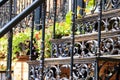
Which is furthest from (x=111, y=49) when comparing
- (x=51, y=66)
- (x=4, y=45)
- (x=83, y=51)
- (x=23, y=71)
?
(x=4, y=45)

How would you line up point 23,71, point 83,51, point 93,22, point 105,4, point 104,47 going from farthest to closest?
point 23,71
point 105,4
point 93,22
point 83,51
point 104,47

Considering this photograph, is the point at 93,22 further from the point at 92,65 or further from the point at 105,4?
the point at 92,65

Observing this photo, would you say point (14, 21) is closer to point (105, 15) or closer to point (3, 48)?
point (105, 15)

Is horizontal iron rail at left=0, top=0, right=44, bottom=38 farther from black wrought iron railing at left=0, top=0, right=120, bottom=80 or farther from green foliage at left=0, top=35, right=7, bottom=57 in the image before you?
green foliage at left=0, top=35, right=7, bottom=57

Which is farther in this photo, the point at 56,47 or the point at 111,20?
the point at 56,47

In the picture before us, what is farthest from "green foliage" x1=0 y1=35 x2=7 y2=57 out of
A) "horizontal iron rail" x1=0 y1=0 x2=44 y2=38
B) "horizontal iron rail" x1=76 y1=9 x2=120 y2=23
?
"horizontal iron rail" x1=0 y1=0 x2=44 y2=38

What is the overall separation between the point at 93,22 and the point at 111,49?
0.83 metres

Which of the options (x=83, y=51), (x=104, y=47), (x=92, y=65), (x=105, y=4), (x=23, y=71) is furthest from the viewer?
(x=23, y=71)

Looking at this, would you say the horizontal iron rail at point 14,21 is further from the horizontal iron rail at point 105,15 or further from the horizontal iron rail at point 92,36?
the horizontal iron rail at point 105,15

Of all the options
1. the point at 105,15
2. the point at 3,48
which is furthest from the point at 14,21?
the point at 3,48

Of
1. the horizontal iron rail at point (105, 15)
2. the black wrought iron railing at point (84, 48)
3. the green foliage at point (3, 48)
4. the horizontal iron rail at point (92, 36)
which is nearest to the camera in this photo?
the black wrought iron railing at point (84, 48)

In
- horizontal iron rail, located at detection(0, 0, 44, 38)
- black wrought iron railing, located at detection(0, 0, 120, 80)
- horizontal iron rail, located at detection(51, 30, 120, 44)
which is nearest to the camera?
horizontal iron rail, located at detection(0, 0, 44, 38)

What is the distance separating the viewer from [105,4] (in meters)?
5.07

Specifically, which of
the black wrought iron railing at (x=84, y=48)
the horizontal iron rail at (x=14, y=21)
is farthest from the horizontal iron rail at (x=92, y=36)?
the horizontal iron rail at (x=14, y=21)
